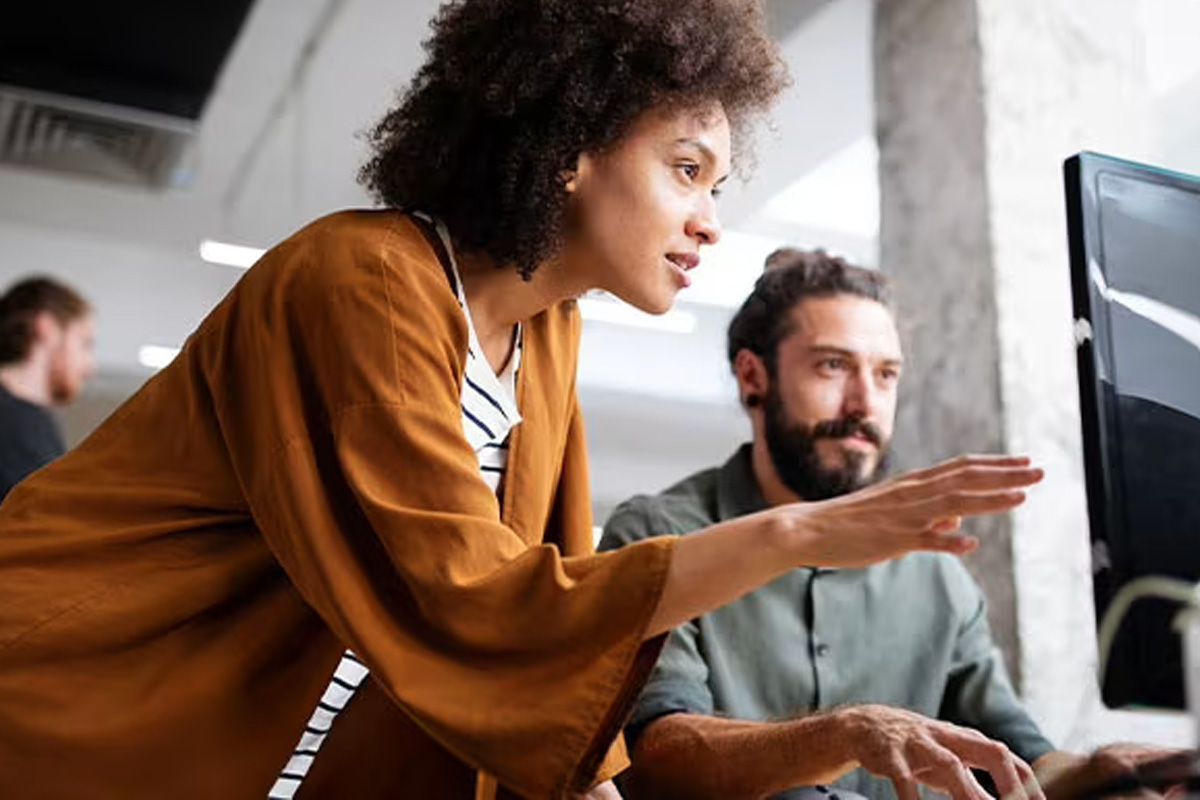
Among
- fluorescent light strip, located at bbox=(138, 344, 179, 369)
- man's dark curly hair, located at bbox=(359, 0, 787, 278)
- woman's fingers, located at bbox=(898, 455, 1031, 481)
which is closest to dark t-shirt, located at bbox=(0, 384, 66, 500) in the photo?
man's dark curly hair, located at bbox=(359, 0, 787, 278)

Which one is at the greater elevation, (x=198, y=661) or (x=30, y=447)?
(x=30, y=447)

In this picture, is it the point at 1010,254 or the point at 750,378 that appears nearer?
the point at 750,378

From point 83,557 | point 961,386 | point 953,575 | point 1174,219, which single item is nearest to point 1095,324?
point 1174,219

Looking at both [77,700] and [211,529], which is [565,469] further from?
[77,700]

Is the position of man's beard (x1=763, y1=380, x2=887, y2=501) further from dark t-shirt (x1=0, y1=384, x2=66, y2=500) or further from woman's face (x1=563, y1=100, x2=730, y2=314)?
dark t-shirt (x1=0, y1=384, x2=66, y2=500)

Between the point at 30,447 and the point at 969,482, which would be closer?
the point at 969,482

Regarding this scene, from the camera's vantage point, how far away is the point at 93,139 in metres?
3.95

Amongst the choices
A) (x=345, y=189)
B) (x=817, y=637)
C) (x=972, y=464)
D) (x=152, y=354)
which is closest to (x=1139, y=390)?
(x=972, y=464)

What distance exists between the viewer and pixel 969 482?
0.87 m

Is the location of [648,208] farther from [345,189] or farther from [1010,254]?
[345,189]

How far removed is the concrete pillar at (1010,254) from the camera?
2.25 meters

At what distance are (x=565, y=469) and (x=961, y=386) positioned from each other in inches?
46.4

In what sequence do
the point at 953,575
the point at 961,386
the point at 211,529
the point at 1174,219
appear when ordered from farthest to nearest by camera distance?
the point at 961,386 < the point at 953,575 < the point at 211,529 < the point at 1174,219

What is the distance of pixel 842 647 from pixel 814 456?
284mm
